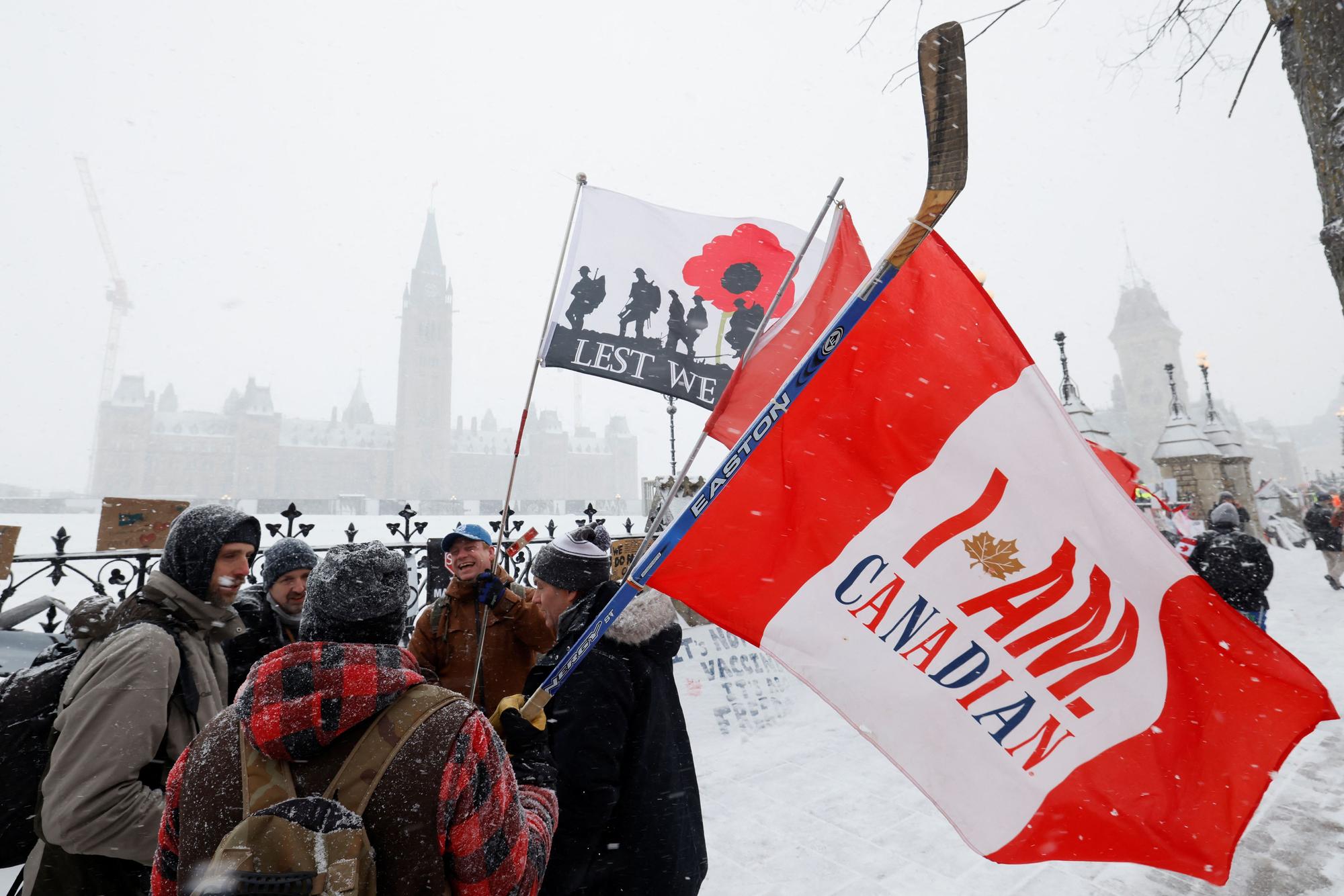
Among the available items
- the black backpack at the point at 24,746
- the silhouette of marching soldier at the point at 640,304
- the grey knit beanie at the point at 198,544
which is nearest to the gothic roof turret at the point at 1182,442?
the silhouette of marching soldier at the point at 640,304

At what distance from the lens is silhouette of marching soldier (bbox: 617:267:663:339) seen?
14.3 feet

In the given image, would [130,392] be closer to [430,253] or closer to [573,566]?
[430,253]

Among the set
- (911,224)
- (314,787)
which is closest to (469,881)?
(314,787)

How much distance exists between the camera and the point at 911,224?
1587 millimetres

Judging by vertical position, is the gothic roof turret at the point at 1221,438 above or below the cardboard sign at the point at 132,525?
above

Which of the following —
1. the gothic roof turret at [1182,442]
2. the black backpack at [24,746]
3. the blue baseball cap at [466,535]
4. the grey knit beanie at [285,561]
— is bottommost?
the black backpack at [24,746]

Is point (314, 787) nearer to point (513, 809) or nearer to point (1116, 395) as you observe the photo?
point (513, 809)

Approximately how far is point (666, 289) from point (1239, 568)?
18.7ft

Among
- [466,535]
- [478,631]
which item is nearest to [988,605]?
[478,631]

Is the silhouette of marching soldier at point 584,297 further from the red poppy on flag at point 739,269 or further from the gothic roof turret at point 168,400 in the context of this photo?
the gothic roof turret at point 168,400

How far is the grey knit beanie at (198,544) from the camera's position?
226cm

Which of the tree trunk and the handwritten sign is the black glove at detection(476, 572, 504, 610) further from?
the tree trunk

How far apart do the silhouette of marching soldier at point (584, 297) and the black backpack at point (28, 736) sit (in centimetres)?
277

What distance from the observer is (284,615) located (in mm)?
3084
